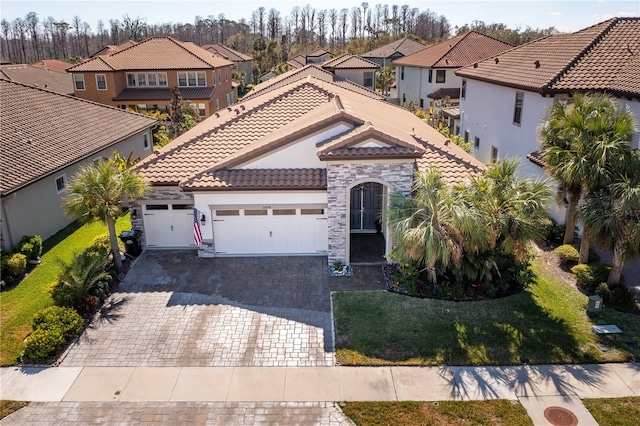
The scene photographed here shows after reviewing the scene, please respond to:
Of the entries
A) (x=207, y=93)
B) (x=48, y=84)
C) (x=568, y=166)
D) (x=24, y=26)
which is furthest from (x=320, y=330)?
(x=24, y=26)

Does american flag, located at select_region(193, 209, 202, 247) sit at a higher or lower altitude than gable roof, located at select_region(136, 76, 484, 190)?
lower

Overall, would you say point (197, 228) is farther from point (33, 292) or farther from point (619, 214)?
point (619, 214)

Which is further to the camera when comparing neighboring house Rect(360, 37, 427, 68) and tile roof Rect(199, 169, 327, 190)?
neighboring house Rect(360, 37, 427, 68)

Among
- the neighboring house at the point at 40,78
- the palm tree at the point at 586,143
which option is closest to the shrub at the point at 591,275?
the palm tree at the point at 586,143

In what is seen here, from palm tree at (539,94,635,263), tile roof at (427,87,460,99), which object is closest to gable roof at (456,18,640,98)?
palm tree at (539,94,635,263)

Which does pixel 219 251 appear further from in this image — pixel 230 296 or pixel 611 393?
pixel 611 393

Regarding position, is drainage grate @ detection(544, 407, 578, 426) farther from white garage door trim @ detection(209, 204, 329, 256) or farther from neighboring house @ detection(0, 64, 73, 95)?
neighboring house @ detection(0, 64, 73, 95)

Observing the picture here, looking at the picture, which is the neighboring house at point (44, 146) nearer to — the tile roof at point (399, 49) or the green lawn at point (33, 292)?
the green lawn at point (33, 292)
